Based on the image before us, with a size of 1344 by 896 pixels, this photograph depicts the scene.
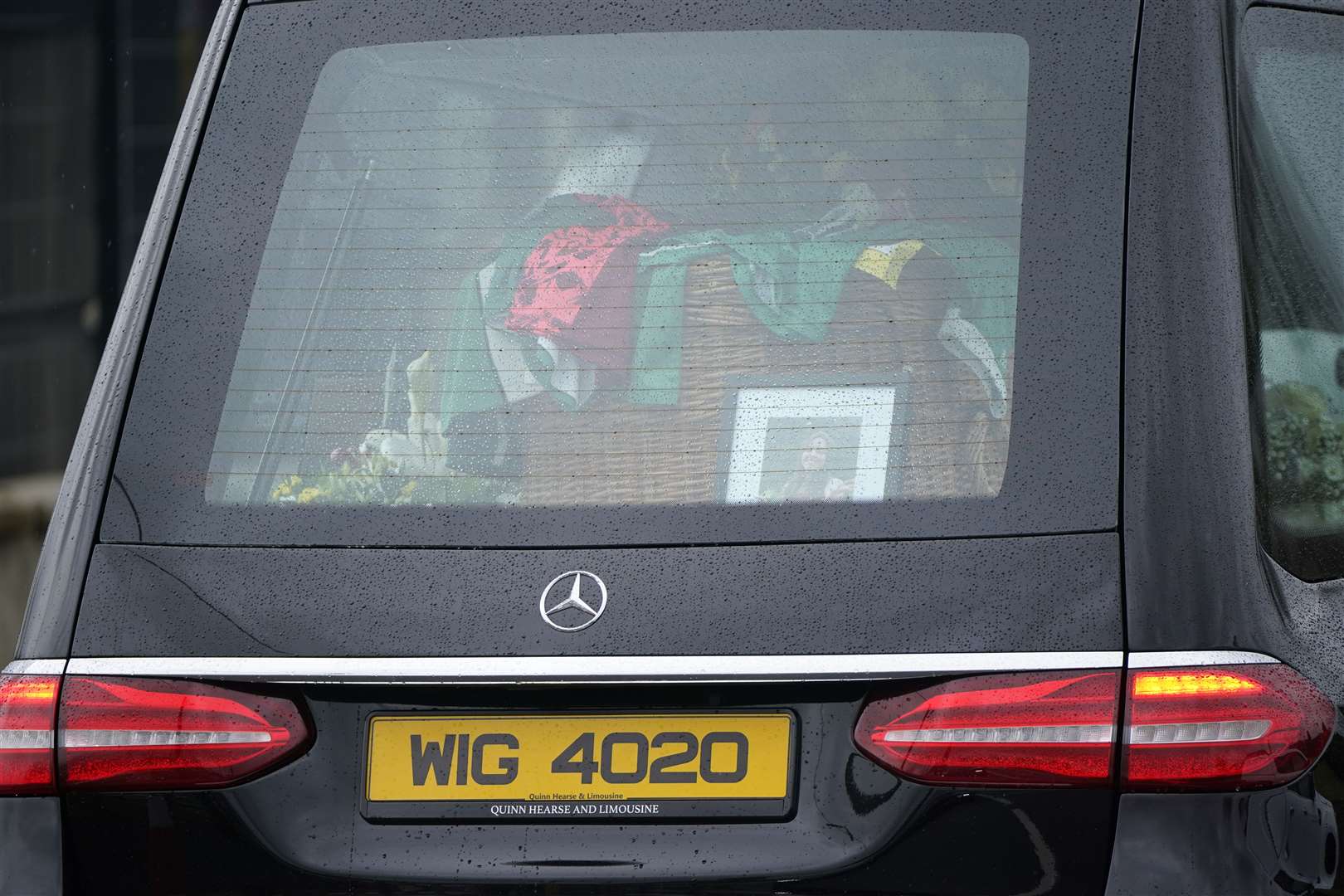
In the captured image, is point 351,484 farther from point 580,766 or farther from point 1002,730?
point 1002,730

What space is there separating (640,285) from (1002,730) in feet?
2.39

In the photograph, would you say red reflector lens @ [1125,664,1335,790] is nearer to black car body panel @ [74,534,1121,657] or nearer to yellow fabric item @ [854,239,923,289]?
black car body panel @ [74,534,1121,657]

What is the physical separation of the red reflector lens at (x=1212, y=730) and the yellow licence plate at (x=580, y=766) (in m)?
0.40

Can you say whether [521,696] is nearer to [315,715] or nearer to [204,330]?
[315,715]

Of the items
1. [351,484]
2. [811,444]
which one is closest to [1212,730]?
[811,444]

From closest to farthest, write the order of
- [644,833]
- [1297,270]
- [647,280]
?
[644,833] → [647,280] → [1297,270]

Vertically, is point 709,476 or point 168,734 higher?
point 709,476

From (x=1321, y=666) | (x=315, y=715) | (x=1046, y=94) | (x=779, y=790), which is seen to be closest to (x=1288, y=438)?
(x=1321, y=666)

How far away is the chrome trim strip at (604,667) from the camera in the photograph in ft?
7.65

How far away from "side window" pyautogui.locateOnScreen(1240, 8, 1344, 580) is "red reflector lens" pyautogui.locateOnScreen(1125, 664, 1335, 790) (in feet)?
0.66

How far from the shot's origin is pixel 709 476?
8.11 ft

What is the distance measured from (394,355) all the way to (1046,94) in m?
0.89

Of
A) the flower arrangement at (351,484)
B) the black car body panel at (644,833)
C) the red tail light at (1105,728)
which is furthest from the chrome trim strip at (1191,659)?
the flower arrangement at (351,484)

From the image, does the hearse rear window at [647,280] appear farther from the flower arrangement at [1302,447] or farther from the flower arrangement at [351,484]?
the flower arrangement at [1302,447]
